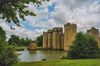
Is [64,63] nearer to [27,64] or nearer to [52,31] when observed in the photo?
[27,64]

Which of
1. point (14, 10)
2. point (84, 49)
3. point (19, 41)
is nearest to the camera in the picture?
point (14, 10)

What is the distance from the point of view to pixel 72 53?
39.3 m

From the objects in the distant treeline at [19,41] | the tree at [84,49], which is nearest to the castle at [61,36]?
the distant treeline at [19,41]

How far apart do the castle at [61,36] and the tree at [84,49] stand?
44201mm

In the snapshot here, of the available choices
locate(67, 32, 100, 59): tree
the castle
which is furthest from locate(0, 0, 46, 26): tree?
the castle

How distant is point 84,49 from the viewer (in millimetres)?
38219

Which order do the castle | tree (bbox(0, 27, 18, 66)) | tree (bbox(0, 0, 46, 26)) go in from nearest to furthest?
1. tree (bbox(0, 0, 46, 26))
2. tree (bbox(0, 27, 18, 66))
3. the castle

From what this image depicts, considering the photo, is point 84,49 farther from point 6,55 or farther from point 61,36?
point 61,36

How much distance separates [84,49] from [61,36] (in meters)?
65.2

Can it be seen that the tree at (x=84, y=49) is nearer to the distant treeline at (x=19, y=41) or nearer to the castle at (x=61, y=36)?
the distant treeline at (x=19, y=41)

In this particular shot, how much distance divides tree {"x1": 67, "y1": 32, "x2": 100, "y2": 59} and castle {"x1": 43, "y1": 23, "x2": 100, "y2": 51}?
44201mm

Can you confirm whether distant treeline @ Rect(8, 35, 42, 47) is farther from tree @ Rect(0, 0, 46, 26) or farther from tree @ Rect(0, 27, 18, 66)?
tree @ Rect(0, 0, 46, 26)

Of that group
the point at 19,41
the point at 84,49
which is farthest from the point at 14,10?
the point at 19,41

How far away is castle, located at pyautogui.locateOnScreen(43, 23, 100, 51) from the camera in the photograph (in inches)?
3430
